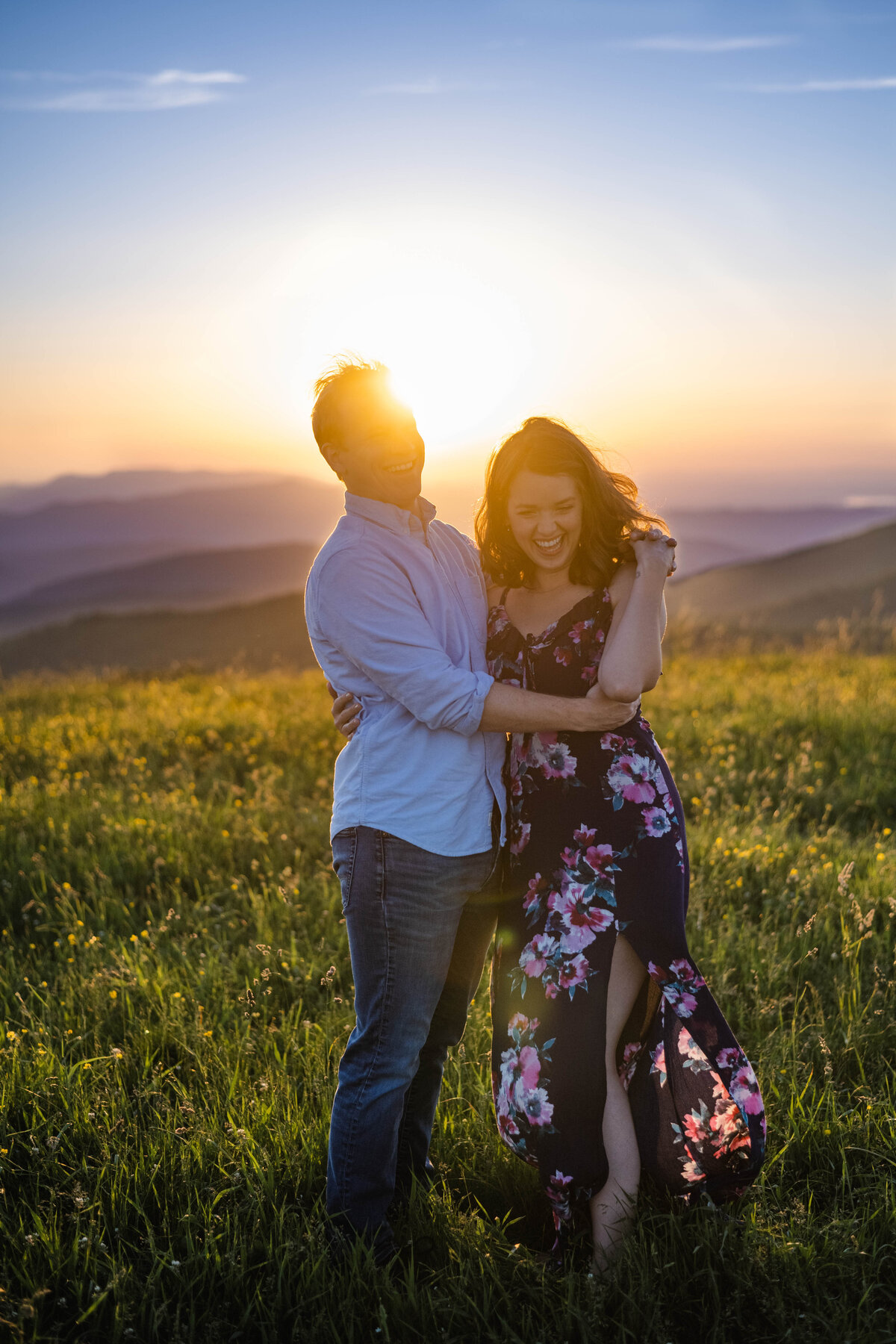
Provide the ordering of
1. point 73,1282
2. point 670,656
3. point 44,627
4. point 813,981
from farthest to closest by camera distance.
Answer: point 44,627 → point 670,656 → point 813,981 → point 73,1282

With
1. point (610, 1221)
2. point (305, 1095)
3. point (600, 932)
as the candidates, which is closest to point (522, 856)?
point (600, 932)

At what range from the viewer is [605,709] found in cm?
245

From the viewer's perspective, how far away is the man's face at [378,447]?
234cm

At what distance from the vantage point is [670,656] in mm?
11375

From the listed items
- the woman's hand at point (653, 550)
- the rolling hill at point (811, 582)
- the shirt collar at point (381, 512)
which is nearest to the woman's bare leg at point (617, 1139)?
the woman's hand at point (653, 550)

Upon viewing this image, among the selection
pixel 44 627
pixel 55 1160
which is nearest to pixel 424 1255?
pixel 55 1160

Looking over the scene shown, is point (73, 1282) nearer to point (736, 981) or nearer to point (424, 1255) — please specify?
point (424, 1255)

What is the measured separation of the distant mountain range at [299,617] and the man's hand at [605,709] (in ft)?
30.8

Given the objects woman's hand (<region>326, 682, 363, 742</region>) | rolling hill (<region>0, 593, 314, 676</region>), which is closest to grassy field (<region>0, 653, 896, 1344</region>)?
woman's hand (<region>326, 682, 363, 742</region>)

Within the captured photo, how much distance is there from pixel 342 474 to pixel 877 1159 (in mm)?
2622

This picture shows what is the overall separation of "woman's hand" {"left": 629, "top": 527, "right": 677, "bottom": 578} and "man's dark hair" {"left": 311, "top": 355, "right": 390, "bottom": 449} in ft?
2.97

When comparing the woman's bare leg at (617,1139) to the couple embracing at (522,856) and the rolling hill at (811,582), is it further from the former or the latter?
the rolling hill at (811,582)

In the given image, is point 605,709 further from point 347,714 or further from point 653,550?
point 347,714

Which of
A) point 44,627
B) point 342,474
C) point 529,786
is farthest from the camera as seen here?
point 44,627
